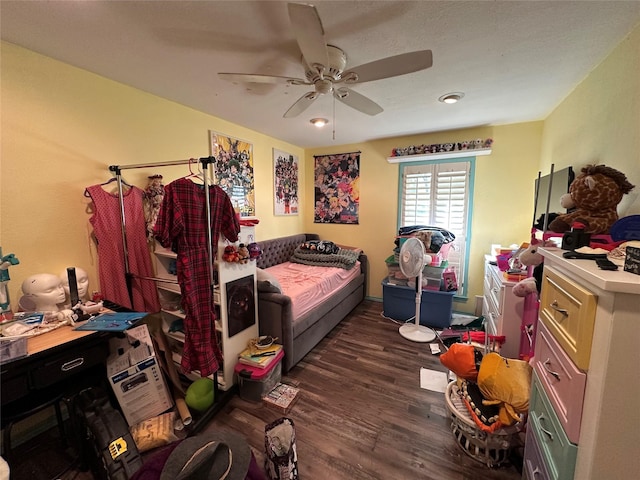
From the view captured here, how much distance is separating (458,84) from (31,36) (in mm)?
2896

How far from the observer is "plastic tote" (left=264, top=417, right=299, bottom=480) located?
136 centimetres

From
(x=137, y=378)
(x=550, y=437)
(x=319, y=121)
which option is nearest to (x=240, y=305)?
(x=137, y=378)

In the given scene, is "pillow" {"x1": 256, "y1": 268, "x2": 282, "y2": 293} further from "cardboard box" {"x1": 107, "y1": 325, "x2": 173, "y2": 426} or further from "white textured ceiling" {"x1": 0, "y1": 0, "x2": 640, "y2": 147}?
"white textured ceiling" {"x1": 0, "y1": 0, "x2": 640, "y2": 147}

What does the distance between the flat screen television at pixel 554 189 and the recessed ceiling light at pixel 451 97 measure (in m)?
1.02

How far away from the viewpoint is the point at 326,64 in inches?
57.2

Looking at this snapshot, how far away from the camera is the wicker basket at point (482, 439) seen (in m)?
1.46

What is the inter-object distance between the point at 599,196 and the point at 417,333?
7.15 ft

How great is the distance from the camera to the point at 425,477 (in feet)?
4.75

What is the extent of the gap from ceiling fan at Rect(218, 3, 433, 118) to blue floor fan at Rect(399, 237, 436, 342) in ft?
5.51

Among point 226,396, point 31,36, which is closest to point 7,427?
point 226,396

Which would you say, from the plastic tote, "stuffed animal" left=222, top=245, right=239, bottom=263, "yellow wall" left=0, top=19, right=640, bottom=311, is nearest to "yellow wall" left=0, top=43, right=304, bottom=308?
"yellow wall" left=0, top=19, right=640, bottom=311

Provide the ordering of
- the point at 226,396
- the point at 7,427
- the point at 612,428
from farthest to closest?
the point at 226,396 < the point at 7,427 < the point at 612,428

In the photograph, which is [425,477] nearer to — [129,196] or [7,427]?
[7,427]

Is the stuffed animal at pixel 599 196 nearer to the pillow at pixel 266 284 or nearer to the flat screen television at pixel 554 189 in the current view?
the flat screen television at pixel 554 189
